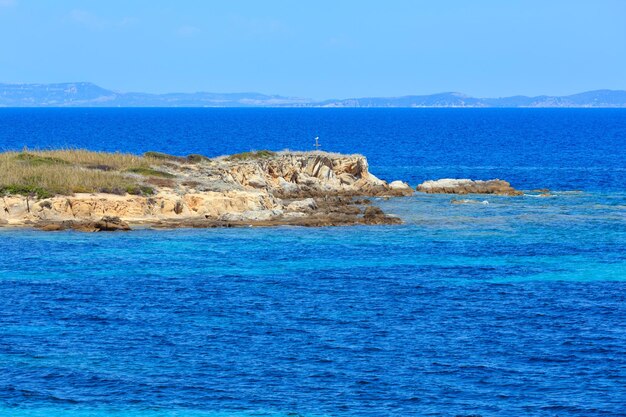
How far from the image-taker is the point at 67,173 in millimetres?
63812

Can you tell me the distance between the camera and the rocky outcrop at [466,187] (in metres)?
78.2

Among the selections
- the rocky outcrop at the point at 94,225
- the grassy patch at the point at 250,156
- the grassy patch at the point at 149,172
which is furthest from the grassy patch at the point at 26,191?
the grassy patch at the point at 250,156

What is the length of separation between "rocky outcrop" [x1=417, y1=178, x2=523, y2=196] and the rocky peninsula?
109 inches

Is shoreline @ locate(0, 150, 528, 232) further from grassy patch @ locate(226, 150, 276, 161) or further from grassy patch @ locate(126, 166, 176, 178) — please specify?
grassy patch @ locate(226, 150, 276, 161)

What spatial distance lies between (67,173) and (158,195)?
5.92m

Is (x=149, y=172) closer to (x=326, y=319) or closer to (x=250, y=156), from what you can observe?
(x=250, y=156)

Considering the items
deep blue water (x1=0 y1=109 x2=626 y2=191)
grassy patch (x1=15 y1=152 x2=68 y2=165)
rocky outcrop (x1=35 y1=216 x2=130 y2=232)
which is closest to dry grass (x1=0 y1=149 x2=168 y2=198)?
grassy patch (x1=15 y1=152 x2=68 y2=165)

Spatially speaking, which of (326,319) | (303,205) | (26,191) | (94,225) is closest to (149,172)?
(26,191)

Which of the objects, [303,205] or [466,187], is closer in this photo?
[303,205]

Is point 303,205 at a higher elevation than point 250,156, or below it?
below

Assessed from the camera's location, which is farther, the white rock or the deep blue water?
the deep blue water

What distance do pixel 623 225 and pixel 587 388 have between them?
33.3 metres

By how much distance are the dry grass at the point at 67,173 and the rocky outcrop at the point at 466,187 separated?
788 inches

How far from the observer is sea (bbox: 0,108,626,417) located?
29.2 m
